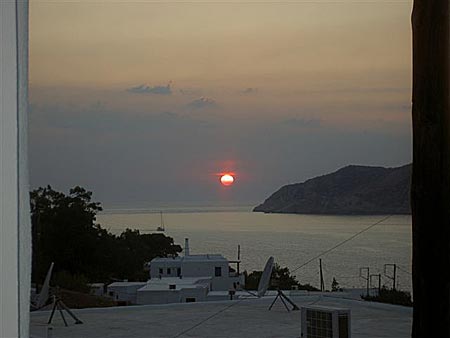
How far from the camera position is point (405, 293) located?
5.87m

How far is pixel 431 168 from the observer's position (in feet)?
3.35

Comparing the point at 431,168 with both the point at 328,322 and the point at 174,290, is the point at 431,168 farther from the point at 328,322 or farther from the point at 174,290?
the point at 174,290

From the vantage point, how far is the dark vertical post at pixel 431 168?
975mm

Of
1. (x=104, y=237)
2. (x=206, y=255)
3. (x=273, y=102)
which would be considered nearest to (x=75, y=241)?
(x=104, y=237)

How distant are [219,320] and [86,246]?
6.71ft

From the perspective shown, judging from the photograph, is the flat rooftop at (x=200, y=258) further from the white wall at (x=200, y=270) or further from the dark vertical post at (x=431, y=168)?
the dark vertical post at (x=431, y=168)

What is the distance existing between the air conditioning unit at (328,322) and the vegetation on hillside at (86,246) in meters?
3.18

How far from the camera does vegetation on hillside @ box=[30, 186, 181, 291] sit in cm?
650

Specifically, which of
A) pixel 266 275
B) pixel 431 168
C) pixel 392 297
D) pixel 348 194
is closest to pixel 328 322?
pixel 266 275

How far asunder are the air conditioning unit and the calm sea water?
108 inches

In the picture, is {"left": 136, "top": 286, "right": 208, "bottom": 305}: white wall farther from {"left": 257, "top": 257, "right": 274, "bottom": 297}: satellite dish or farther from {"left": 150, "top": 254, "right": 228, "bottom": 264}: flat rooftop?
{"left": 257, "top": 257, "right": 274, "bottom": 297}: satellite dish

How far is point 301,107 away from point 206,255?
156 centimetres

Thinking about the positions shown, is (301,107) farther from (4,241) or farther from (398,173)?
(4,241)

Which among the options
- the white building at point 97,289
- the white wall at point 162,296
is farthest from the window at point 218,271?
the white building at point 97,289
